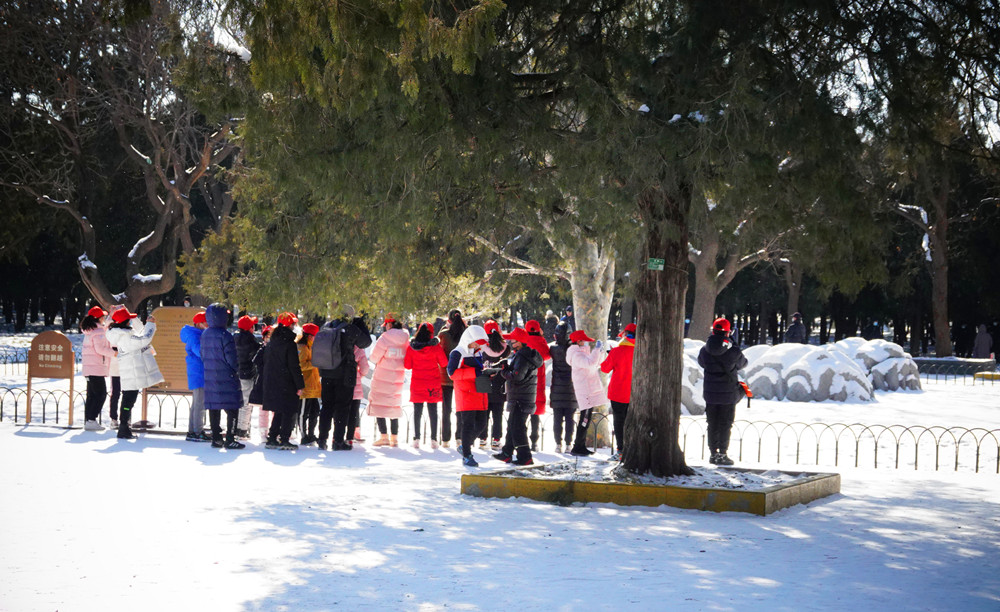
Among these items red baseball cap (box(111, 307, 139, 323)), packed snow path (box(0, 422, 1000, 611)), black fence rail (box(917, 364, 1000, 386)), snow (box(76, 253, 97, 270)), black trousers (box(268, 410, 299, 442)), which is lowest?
packed snow path (box(0, 422, 1000, 611))

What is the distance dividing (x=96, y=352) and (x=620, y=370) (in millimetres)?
7784

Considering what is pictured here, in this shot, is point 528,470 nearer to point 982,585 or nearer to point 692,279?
point 982,585

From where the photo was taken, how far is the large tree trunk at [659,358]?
10203 mm

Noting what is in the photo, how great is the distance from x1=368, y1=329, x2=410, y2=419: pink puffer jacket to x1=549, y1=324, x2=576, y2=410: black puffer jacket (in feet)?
7.10

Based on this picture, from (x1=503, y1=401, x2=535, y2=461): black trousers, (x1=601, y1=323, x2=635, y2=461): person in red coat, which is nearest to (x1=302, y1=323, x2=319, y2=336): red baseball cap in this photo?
(x1=503, y1=401, x2=535, y2=461): black trousers

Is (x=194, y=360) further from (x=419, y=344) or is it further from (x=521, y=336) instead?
(x=521, y=336)

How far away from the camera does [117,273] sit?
44.6m

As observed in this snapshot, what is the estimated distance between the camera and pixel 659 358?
10.3 metres

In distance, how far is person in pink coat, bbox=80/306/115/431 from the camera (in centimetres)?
1398

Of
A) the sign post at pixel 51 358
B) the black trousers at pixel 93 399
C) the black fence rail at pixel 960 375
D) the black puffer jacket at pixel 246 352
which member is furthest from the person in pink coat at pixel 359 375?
the black fence rail at pixel 960 375

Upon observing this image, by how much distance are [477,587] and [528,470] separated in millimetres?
4320

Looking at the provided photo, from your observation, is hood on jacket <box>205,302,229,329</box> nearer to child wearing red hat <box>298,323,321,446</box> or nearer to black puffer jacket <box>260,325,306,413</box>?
black puffer jacket <box>260,325,306,413</box>

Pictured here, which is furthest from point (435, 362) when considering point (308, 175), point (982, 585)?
point (982, 585)

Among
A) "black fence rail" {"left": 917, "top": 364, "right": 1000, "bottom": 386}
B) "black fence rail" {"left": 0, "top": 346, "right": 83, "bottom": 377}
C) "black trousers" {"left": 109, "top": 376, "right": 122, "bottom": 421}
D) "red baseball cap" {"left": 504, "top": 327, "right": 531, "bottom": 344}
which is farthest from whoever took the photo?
"black fence rail" {"left": 917, "top": 364, "right": 1000, "bottom": 386}
